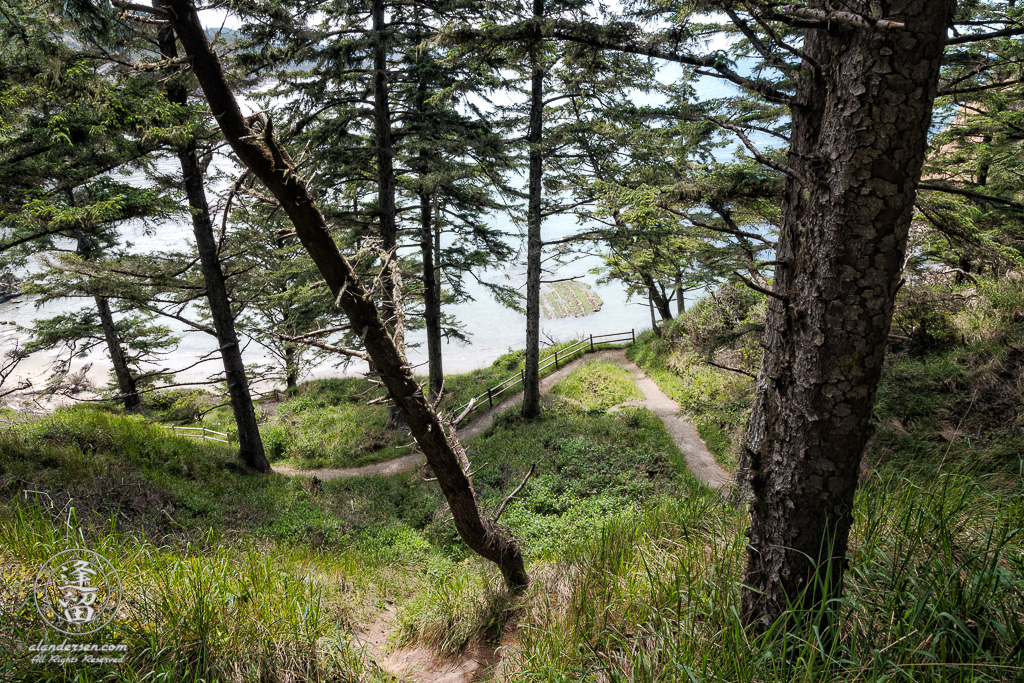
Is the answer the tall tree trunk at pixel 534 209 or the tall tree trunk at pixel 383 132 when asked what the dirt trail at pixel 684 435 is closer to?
the tall tree trunk at pixel 534 209

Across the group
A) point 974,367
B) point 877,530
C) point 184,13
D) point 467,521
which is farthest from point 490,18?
point 974,367

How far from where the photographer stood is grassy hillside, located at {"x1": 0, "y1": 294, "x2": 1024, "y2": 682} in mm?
1861

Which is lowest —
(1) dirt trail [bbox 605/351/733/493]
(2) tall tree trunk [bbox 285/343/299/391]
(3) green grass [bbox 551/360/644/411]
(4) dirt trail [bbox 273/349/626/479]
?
(4) dirt trail [bbox 273/349/626/479]

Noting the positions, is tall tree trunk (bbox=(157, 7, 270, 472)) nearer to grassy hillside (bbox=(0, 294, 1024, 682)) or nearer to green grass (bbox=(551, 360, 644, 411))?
grassy hillside (bbox=(0, 294, 1024, 682))

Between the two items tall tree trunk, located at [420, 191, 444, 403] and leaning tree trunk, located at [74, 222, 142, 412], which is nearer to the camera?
tall tree trunk, located at [420, 191, 444, 403]

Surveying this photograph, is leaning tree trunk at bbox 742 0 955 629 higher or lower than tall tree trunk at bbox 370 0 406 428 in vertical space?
lower

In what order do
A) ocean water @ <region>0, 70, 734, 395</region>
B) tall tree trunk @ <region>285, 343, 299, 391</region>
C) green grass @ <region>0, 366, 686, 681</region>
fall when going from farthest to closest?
ocean water @ <region>0, 70, 734, 395</region>
tall tree trunk @ <region>285, 343, 299, 391</region>
green grass @ <region>0, 366, 686, 681</region>

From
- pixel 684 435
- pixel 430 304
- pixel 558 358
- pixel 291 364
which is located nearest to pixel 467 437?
pixel 430 304

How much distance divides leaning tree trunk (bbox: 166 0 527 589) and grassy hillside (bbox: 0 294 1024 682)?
96 cm

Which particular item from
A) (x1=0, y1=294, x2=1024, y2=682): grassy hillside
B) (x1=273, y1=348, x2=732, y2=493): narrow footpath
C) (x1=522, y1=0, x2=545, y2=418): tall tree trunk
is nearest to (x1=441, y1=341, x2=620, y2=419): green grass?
(x1=273, y1=348, x2=732, y2=493): narrow footpath

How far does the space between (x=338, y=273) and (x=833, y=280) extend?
91.3 inches

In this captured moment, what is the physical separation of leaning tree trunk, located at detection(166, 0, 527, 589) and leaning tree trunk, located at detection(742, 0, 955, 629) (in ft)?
6.33

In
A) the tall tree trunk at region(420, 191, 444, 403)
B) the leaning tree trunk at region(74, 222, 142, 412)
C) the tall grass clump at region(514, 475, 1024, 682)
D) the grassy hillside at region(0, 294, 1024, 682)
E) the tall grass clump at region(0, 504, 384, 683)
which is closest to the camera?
the tall grass clump at region(514, 475, 1024, 682)

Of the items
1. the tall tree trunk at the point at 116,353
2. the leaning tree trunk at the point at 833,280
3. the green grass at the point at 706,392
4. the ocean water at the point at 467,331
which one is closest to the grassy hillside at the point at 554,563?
the leaning tree trunk at the point at 833,280
